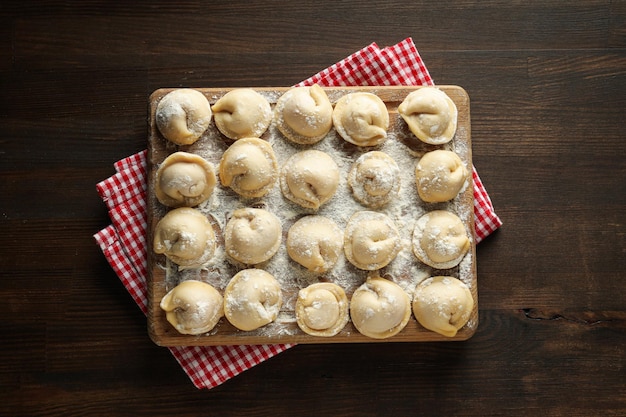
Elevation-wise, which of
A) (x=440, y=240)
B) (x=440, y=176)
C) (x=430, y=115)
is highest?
(x=430, y=115)

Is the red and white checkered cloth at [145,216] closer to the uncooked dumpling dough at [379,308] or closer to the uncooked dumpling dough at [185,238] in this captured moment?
the uncooked dumpling dough at [185,238]

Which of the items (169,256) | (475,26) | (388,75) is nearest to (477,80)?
(475,26)

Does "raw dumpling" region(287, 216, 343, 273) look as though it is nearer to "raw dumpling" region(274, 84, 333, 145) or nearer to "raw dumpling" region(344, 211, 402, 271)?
"raw dumpling" region(344, 211, 402, 271)

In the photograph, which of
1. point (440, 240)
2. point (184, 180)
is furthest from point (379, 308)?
point (184, 180)

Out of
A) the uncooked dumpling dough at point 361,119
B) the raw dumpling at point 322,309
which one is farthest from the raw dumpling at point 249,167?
the raw dumpling at point 322,309

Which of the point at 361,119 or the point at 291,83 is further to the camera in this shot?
the point at 291,83

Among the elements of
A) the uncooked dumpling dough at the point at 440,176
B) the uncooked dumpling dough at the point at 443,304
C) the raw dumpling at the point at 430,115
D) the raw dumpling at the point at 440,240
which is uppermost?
the raw dumpling at the point at 430,115

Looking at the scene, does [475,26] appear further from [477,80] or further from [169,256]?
[169,256]

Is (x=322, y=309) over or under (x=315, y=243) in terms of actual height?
under

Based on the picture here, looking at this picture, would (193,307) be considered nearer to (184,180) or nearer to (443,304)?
(184,180)
